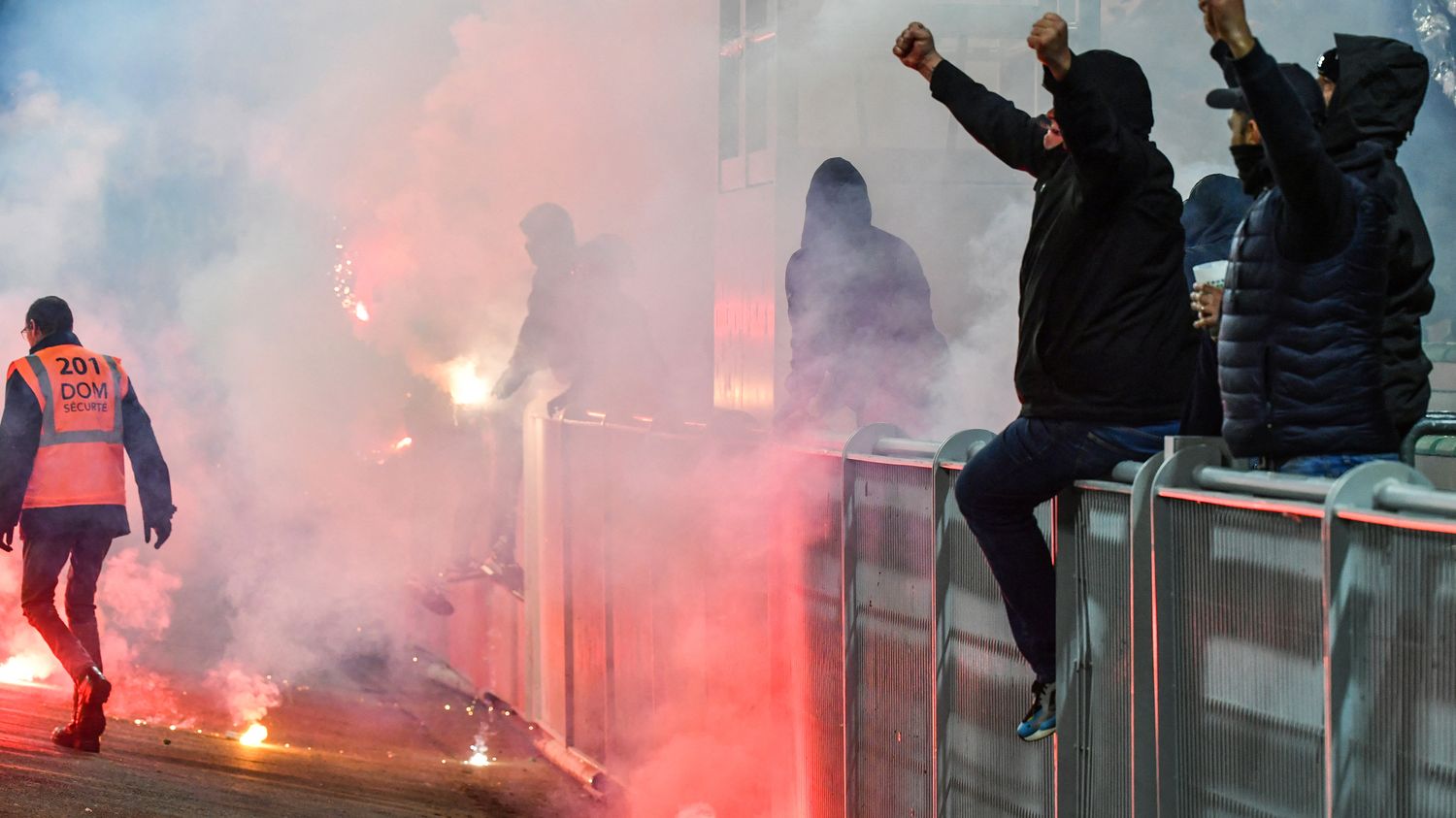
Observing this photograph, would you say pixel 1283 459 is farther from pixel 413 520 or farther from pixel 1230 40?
pixel 413 520

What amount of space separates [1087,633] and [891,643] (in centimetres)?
118

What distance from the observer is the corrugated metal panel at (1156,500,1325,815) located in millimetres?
2947

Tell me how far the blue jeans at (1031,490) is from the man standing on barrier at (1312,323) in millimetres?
475

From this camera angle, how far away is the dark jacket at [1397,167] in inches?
136

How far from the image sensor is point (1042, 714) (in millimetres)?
3996

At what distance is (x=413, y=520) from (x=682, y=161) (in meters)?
4.63

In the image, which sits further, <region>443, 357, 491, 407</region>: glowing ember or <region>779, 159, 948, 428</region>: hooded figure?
<region>443, 357, 491, 407</region>: glowing ember

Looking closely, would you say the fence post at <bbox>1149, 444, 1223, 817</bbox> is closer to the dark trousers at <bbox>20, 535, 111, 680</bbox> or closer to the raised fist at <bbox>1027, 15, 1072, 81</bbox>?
the raised fist at <bbox>1027, 15, 1072, 81</bbox>

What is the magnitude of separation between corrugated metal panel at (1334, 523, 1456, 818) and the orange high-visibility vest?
20.8 ft

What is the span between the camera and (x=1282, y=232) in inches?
129

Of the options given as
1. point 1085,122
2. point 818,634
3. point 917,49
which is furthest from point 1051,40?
point 818,634

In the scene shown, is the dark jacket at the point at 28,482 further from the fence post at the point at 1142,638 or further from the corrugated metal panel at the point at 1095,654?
the fence post at the point at 1142,638

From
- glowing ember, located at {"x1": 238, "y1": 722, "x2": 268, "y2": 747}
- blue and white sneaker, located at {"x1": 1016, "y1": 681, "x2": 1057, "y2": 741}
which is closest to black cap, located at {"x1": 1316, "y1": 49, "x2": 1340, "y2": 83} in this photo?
blue and white sneaker, located at {"x1": 1016, "y1": 681, "x2": 1057, "y2": 741}

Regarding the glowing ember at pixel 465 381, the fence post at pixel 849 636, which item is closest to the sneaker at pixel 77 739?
the fence post at pixel 849 636
